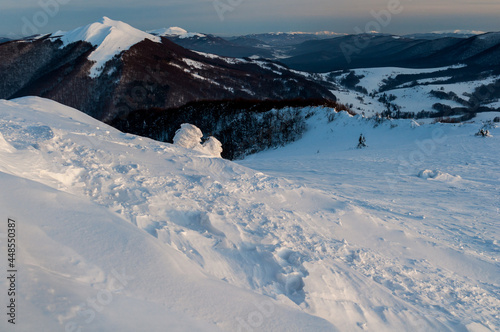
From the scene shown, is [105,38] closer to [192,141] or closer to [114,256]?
[192,141]

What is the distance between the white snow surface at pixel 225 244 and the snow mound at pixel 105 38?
8029cm

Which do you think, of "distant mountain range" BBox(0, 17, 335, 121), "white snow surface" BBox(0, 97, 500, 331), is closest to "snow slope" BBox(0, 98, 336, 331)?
"white snow surface" BBox(0, 97, 500, 331)

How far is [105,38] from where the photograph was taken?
286 ft

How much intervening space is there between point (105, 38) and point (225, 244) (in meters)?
99.0

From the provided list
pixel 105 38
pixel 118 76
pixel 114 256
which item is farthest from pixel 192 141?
pixel 105 38

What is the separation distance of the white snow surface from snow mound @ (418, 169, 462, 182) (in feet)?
0.39

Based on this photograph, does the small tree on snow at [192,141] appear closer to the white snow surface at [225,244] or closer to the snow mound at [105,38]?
the white snow surface at [225,244]

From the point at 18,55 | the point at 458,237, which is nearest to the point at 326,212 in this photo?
the point at 458,237

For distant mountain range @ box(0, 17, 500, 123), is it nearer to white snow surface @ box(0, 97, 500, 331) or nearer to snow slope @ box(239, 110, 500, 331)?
snow slope @ box(239, 110, 500, 331)

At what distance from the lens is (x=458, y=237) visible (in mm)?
5785

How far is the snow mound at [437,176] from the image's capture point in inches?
356

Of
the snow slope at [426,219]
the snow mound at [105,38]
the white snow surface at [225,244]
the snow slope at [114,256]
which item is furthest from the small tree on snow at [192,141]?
the snow mound at [105,38]

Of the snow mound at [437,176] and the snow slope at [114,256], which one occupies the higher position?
the snow slope at [114,256]

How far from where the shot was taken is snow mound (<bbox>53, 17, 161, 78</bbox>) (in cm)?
8038
